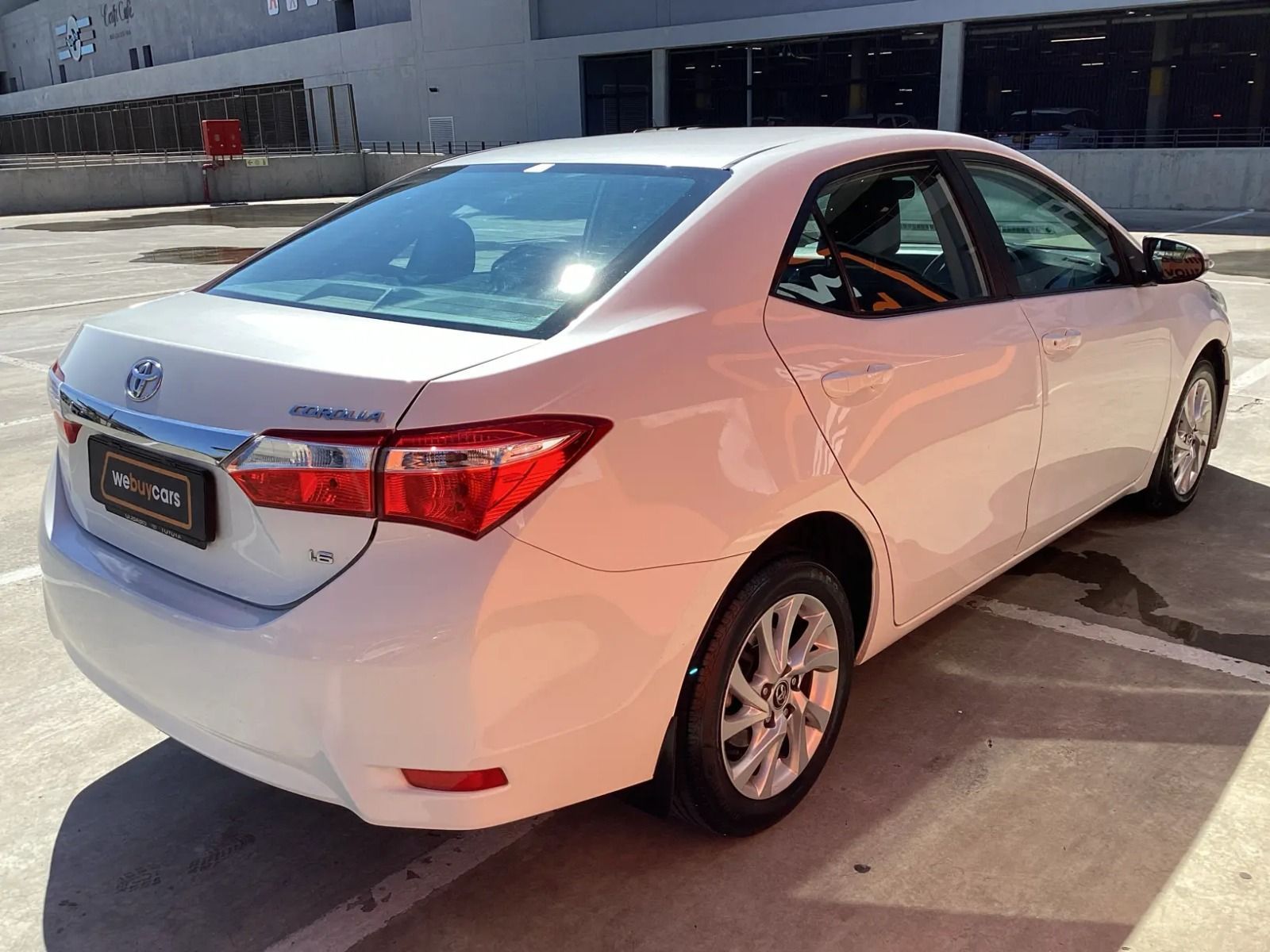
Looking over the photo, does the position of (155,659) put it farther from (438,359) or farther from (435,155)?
(435,155)

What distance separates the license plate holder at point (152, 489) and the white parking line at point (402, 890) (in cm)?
91

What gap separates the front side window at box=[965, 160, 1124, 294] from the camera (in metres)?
3.64

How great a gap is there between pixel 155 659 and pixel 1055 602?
10.4ft

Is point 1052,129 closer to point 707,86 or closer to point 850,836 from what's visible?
point 707,86

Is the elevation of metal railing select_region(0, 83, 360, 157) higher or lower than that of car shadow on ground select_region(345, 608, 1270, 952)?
higher

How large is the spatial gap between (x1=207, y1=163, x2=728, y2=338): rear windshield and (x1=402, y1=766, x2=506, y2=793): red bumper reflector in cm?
90

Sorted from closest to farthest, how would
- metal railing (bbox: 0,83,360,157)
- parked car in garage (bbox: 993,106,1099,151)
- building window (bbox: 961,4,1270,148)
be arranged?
building window (bbox: 961,4,1270,148), parked car in garage (bbox: 993,106,1099,151), metal railing (bbox: 0,83,360,157)

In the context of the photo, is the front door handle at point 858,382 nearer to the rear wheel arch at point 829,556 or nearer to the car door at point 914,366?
the car door at point 914,366

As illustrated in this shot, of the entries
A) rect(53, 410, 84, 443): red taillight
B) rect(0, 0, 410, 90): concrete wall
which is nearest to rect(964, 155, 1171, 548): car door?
rect(53, 410, 84, 443): red taillight

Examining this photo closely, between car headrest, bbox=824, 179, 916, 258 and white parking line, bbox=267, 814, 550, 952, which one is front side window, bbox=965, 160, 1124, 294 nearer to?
car headrest, bbox=824, 179, 916, 258

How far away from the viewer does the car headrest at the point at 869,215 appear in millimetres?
3041

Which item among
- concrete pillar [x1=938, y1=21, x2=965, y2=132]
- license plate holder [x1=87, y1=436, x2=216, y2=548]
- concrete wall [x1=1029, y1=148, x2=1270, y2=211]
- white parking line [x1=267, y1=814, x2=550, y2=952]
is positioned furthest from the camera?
concrete pillar [x1=938, y1=21, x2=965, y2=132]

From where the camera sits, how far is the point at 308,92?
47.9 m

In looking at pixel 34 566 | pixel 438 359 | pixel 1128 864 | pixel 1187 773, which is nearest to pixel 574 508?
pixel 438 359
